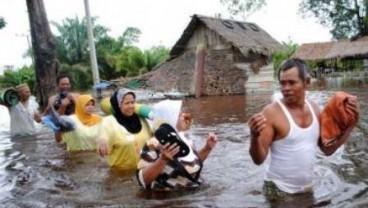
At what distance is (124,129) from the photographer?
618 centimetres

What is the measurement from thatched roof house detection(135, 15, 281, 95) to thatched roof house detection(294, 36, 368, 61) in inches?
553

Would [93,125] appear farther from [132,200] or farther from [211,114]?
[211,114]

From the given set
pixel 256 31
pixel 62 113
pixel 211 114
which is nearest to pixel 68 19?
pixel 256 31

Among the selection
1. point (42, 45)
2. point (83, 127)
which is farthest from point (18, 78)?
point (83, 127)

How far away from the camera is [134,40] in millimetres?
56812

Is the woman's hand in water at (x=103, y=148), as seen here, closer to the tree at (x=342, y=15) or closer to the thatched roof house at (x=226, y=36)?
the thatched roof house at (x=226, y=36)

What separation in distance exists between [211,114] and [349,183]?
9664mm

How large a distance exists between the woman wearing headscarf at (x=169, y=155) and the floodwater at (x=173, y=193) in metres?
0.22

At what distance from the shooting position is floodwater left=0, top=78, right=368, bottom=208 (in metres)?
5.18

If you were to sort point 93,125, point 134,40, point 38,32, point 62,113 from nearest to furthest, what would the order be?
point 93,125 < point 62,113 < point 38,32 < point 134,40

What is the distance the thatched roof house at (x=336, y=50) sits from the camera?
37.5m

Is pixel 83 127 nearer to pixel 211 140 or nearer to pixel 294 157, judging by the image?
pixel 211 140

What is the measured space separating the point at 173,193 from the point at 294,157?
1.49 metres

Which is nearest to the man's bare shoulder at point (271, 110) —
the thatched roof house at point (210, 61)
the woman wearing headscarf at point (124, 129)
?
the woman wearing headscarf at point (124, 129)
